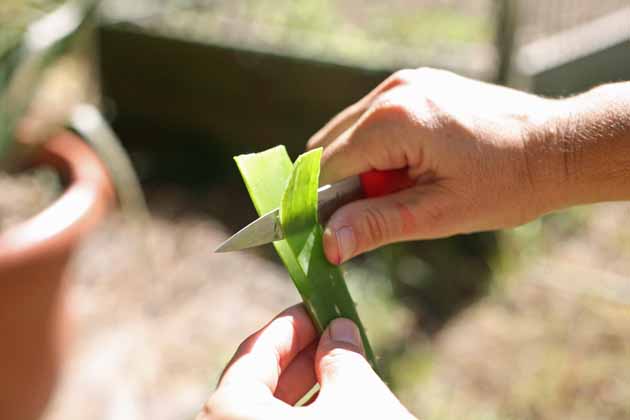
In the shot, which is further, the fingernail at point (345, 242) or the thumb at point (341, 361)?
the fingernail at point (345, 242)

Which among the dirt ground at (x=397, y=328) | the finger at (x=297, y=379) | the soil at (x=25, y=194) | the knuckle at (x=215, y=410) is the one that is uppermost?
the knuckle at (x=215, y=410)

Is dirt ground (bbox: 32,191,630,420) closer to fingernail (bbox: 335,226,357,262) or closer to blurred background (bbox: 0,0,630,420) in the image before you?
blurred background (bbox: 0,0,630,420)

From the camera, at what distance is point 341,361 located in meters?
0.99

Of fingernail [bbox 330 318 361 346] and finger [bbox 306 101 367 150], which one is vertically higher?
finger [bbox 306 101 367 150]

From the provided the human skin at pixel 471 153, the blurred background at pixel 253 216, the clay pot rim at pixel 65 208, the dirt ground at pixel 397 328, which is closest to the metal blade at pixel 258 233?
the human skin at pixel 471 153

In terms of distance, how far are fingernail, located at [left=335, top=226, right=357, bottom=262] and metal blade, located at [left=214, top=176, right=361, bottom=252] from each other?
71 millimetres

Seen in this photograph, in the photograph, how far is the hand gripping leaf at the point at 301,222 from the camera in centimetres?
100

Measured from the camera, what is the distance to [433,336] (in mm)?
2275

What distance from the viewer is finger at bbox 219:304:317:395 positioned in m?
0.99

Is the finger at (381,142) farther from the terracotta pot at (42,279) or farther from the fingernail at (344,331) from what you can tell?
the terracotta pot at (42,279)

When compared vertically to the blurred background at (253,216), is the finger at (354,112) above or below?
above

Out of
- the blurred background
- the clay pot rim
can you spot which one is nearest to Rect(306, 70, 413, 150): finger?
the clay pot rim

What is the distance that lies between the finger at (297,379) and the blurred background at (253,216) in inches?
40.4

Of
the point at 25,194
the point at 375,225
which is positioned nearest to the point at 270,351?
the point at 375,225
